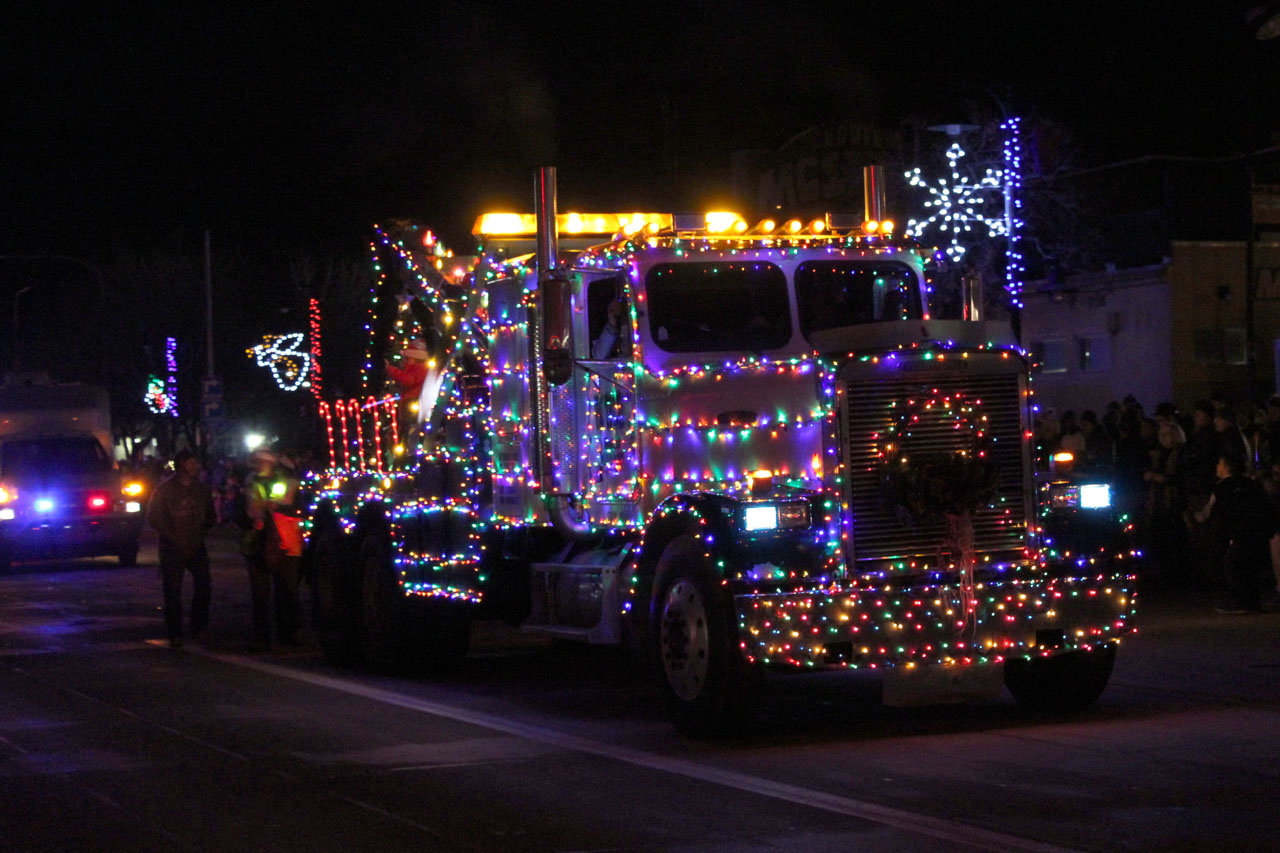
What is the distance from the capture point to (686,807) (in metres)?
8.31

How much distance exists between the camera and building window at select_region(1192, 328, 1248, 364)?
34.8 metres

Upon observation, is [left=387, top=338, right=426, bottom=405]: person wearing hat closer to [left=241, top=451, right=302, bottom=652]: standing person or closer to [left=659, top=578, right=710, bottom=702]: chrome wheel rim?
[left=241, top=451, right=302, bottom=652]: standing person

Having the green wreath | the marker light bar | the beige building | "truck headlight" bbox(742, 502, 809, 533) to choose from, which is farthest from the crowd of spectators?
the beige building

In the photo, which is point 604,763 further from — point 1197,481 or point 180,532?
point 1197,481

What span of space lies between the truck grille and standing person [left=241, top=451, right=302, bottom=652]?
760 cm

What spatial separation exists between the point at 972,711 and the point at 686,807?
11.4ft

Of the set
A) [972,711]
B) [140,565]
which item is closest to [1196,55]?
[140,565]

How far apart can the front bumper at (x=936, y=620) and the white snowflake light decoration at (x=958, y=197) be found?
59.4ft

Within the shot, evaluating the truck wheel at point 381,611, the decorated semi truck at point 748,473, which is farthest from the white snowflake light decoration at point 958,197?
the decorated semi truck at point 748,473

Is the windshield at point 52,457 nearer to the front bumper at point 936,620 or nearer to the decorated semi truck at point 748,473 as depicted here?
the decorated semi truck at point 748,473

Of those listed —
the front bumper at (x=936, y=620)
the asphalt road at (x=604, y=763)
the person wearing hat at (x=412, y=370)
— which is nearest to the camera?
the asphalt road at (x=604, y=763)

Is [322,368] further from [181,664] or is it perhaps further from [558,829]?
[558,829]

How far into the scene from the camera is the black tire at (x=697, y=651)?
32.4 feet

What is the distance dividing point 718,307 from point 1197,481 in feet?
25.9
